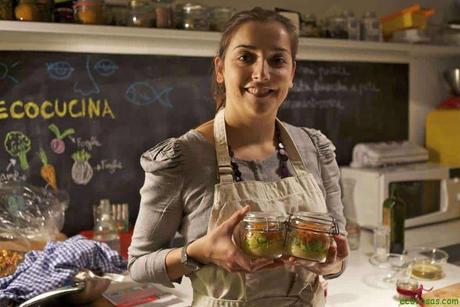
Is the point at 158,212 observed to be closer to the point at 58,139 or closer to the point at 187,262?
the point at 187,262

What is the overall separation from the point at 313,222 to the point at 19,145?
1.23 metres

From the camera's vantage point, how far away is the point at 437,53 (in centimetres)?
269

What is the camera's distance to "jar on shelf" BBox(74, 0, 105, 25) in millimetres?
1736

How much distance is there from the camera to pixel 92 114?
77.7 inches

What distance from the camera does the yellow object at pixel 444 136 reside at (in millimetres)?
2711

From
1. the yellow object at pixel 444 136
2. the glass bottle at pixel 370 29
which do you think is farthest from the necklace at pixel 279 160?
the yellow object at pixel 444 136

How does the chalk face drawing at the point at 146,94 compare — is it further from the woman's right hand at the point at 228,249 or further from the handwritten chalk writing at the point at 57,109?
the woman's right hand at the point at 228,249

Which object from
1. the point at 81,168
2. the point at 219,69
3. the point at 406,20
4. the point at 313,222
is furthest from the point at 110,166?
the point at 406,20

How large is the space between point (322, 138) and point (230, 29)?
34cm

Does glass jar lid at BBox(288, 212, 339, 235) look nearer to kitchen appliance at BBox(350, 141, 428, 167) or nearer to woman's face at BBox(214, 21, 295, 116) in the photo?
woman's face at BBox(214, 21, 295, 116)

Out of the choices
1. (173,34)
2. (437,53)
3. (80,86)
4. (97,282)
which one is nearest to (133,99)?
(80,86)

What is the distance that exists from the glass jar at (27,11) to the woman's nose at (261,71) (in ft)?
2.93

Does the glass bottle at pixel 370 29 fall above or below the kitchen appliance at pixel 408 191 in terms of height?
above

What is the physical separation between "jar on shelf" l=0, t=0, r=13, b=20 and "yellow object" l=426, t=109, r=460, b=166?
2.11 meters
